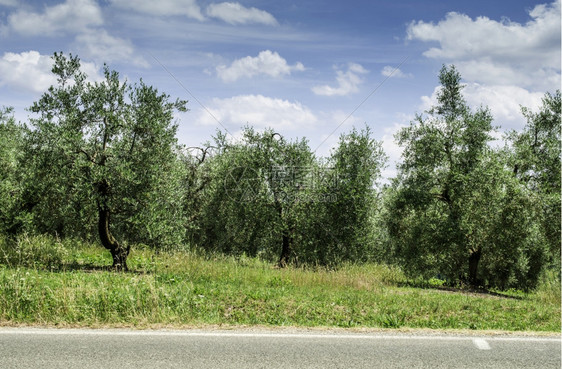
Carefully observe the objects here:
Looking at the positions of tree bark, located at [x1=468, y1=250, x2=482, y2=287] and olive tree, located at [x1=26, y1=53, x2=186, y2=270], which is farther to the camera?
tree bark, located at [x1=468, y1=250, x2=482, y2=287]

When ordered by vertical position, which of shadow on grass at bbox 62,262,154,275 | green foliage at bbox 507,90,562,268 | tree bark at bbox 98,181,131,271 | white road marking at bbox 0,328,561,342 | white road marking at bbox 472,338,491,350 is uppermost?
green foliage at bbox 507,90,562,268

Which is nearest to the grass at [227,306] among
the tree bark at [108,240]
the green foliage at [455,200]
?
the tree bark at [108,240]

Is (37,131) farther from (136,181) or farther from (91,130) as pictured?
(136,181)

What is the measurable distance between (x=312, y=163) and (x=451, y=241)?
28.3 ft

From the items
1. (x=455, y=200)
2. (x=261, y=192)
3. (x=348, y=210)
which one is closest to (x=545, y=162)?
(x=455, y=200)

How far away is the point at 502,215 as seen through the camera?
59.8 feet

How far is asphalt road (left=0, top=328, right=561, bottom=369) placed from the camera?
6066mm

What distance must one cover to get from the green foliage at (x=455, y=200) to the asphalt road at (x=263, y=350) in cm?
1155

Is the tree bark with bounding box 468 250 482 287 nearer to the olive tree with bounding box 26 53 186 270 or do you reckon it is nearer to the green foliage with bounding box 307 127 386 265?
the green foliage with bounding box 307 127 386 265

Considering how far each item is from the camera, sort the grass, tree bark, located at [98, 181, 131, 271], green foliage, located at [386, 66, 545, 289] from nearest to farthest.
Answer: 1. the grass
2. tree bark, located at [98, 181, 131, 271]
3. green foliage, located at [386, 66, 545, 289]

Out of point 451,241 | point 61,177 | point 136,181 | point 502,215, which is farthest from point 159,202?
point 502,215

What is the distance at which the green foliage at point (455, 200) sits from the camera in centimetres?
1833

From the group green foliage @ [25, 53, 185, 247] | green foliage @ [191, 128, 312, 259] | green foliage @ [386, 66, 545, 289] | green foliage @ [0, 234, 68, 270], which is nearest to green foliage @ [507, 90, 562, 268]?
green foliage @ [386, 66, 545, 289]

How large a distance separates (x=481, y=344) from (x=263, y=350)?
4215 mm
